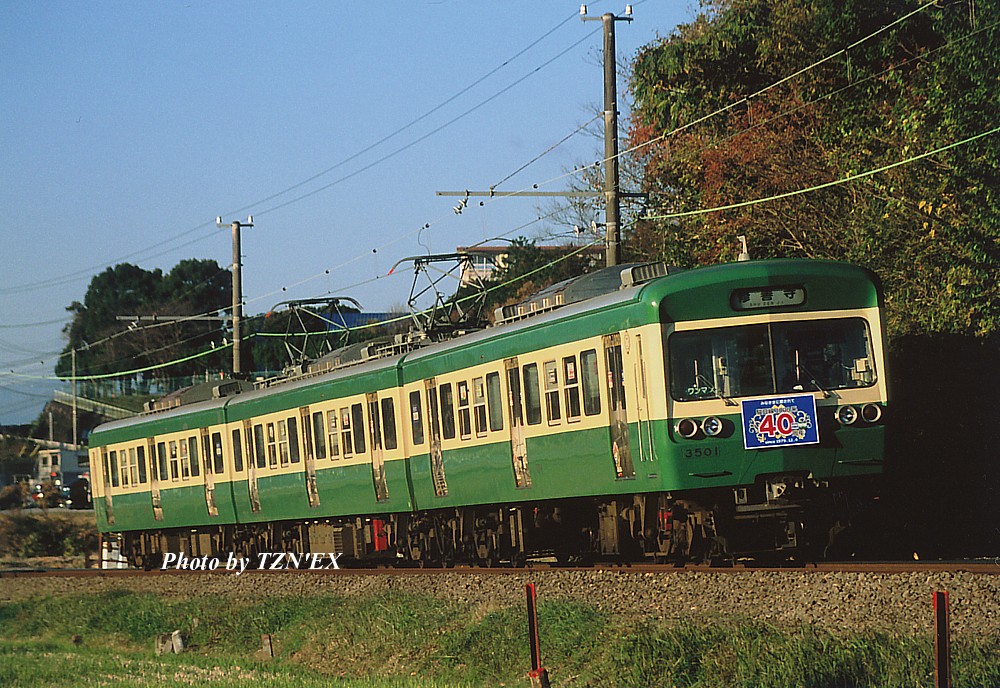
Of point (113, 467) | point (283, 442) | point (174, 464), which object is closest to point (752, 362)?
point (283, 442)

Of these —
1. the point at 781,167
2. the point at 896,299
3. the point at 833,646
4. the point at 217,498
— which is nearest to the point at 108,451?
the point at 217,498

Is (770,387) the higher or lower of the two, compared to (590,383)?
lower

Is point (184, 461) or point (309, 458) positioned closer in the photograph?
point (309, 458)

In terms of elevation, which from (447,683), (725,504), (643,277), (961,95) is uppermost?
(961,95)

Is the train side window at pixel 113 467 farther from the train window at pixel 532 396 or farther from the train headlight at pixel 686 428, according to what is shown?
the train headlight at pixel 686 428

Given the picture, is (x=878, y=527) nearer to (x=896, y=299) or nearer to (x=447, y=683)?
(x=896, y=299)

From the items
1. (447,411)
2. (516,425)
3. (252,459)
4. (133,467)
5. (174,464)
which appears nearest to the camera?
(516,425)

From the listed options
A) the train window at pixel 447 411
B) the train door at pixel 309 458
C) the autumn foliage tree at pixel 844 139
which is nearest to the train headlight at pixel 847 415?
the autumn foliage tree at pixel 844 139

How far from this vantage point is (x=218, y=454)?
26734 millimetres

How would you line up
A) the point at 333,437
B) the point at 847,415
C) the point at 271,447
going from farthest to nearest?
the point at 271,447 < the point at 333,437 < the point at 847,415

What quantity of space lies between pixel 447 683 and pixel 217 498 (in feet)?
50.0

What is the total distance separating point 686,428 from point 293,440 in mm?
10976

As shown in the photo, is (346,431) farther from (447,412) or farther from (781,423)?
(781,423)

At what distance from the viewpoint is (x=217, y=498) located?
87.9 feet
